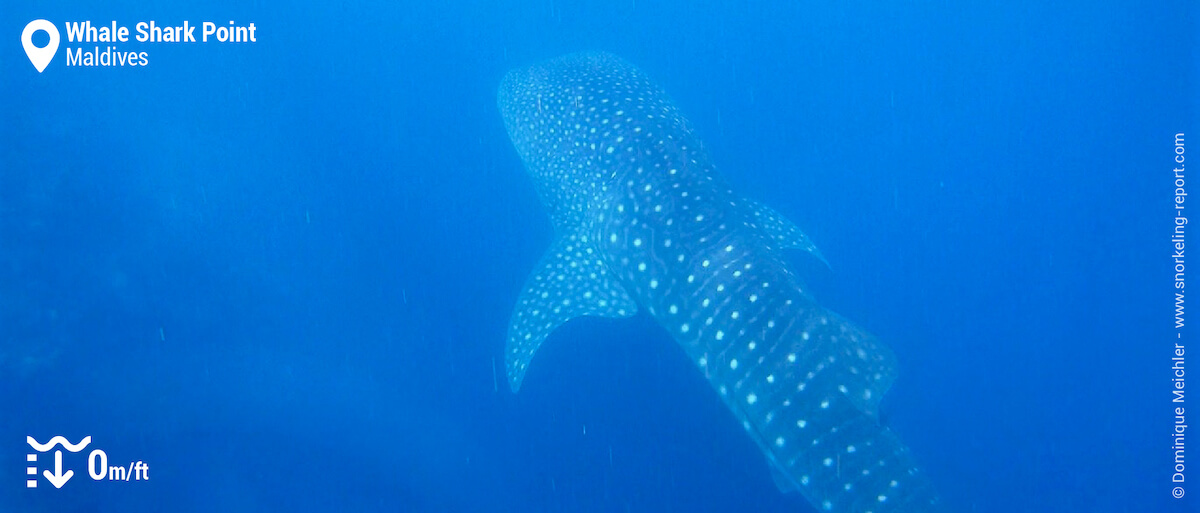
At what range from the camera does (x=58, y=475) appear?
5984 millimetres

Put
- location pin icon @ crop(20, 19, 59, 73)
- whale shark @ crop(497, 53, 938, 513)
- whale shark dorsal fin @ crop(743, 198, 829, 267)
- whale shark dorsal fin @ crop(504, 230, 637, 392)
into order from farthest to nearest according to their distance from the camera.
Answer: location pin icon @ crop(20, 19, 59, 73), whale shark dorsal fin @ crop(504, 230, 637, 392), whale shark dorsal fin @ crop(743, 198, 829, 267), whale shark @ crop(497, 53, 938, 513)

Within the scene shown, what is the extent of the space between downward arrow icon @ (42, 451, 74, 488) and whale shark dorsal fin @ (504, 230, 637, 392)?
4.19 metres

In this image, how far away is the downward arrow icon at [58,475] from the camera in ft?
19.5

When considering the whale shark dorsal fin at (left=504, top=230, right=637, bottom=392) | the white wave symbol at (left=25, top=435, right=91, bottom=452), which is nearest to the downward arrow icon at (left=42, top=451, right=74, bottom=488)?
the white wave symbol at (left=25, top=435, right=91, bottom=452)

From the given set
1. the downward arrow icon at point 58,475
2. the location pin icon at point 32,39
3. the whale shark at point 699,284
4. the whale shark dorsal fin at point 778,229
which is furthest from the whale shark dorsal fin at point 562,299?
the location pin icon at point 32,39

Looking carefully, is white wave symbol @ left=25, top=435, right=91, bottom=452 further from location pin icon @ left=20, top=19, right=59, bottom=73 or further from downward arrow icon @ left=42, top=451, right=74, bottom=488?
→ location pin icon @ left=20, top=19, right=59, bottom=73

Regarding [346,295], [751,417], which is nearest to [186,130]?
[346,295]

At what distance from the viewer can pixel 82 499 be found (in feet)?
19.5

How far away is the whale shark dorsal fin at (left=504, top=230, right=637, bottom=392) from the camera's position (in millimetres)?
5469

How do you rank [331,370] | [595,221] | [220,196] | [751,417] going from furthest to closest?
1. [220,196]
2. [331,370]
3. [595,221]
4. [751,417]

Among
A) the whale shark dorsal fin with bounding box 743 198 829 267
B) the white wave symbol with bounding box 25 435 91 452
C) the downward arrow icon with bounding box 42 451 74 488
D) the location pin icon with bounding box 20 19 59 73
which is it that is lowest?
the downward arrow icon with bounding box 42 451 74 488

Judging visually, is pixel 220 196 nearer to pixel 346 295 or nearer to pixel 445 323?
pixel 346 295

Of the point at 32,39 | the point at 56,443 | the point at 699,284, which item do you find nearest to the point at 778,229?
the point at 699,284

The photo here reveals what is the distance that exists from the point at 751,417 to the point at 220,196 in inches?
237
